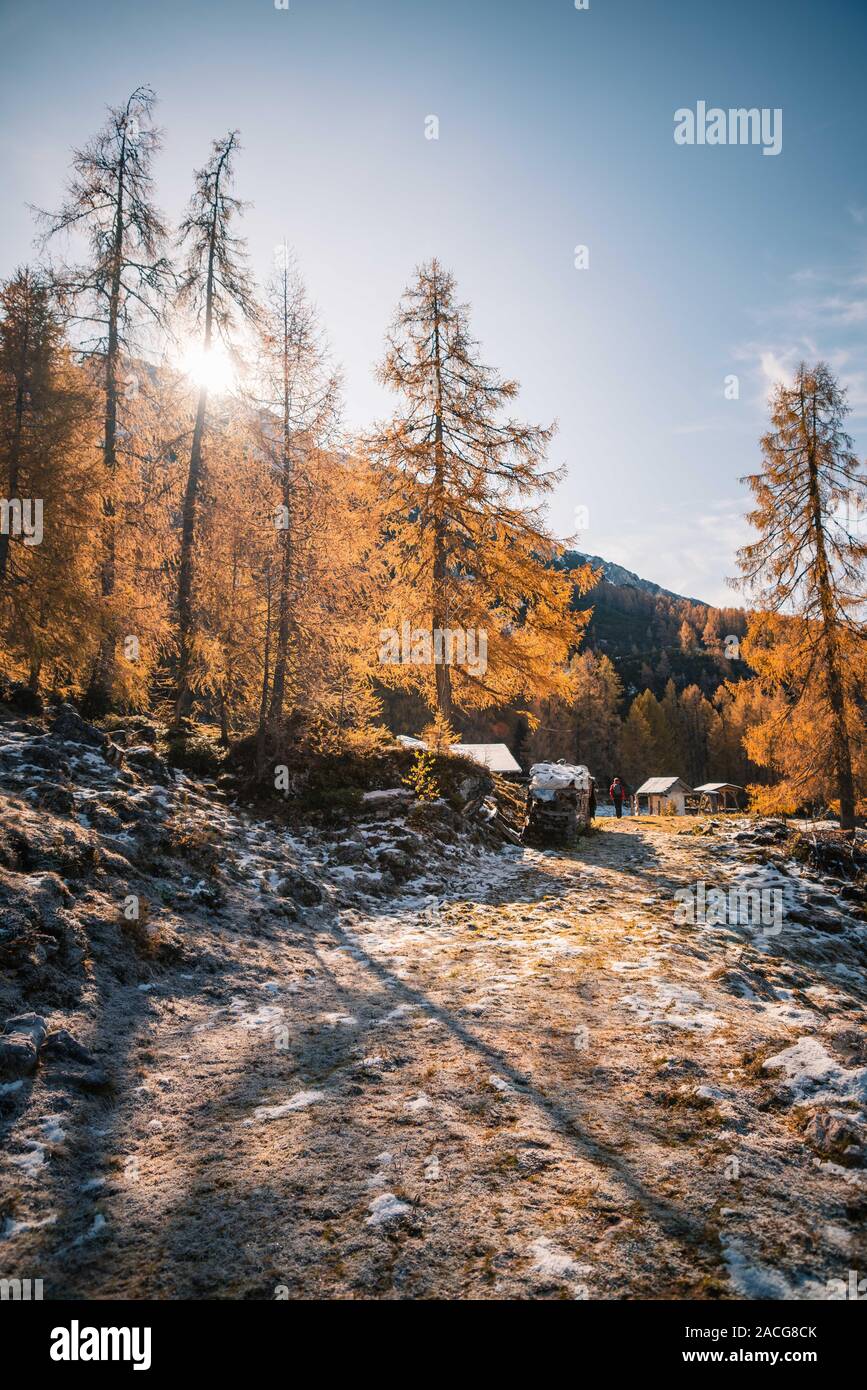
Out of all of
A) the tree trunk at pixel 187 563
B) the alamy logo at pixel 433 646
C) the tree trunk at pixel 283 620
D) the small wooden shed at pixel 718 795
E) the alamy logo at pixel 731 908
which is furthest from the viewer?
the small wooden shed at pixel 718 795

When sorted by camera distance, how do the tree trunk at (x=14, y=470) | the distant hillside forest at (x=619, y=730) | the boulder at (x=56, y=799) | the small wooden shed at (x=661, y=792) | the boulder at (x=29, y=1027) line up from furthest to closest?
the distant hillside forest at (x=619, y=730) < the small wooden shed at (x=661, y=792) < the tree trunk at (x=14, y=470) < the boulder at (x=56, y=799) < the boulder at (x=29, y=1027)

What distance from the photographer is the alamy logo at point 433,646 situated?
51.9 feet

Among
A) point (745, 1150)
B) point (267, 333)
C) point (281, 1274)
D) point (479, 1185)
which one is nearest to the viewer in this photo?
point (281, 1274)

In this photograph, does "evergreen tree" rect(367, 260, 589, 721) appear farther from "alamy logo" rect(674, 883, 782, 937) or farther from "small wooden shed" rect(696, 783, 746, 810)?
"small wooden shed" rect(696, 783, 746, 810)

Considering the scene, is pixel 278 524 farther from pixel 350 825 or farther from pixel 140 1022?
pixel 140 1022

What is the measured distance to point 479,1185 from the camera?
9.39 feet

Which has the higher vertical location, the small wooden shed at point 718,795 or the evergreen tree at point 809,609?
→ the evergreen tree at point 809,609

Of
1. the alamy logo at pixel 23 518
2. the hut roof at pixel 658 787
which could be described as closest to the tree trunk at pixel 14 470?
the alamy logo at pixel 23 518
